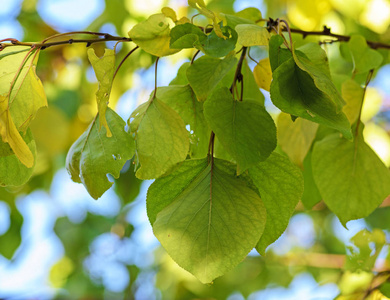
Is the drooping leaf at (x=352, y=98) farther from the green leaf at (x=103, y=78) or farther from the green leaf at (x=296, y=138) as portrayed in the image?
the green leaf at (x=103, y=78)

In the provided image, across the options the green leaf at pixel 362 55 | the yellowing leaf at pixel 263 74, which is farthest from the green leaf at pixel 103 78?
the green leaf at pixel 362 55

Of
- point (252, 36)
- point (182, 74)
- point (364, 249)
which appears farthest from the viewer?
point (364, 249)

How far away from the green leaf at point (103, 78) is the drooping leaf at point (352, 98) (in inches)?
8.3

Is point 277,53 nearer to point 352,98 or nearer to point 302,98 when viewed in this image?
point 302,98

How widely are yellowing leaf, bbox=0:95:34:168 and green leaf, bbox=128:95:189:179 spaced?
6 centimetres

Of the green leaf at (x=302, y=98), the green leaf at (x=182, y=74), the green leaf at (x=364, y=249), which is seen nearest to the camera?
the green leaf at (x=302, y=98)

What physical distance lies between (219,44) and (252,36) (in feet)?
0.07

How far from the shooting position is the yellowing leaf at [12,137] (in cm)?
26

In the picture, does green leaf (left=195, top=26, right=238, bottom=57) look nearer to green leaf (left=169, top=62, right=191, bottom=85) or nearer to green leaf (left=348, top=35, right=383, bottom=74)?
green leaf (left=169, top=62, right=191, bottom=85)

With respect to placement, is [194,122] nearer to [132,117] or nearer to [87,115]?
[132,117]

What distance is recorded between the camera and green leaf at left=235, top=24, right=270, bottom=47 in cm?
24

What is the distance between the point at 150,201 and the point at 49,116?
19.8 inches

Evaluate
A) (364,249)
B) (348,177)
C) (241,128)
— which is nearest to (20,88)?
(241,128)

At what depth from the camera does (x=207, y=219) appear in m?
0.26
